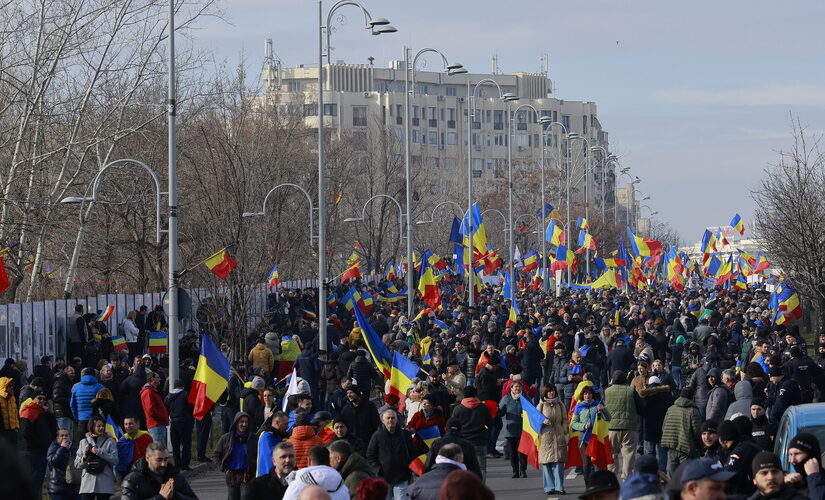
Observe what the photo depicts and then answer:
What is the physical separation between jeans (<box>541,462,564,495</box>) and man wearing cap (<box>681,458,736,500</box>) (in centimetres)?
997

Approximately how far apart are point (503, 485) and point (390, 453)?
4964 mm

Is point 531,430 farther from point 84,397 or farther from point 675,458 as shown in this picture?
point 84,397

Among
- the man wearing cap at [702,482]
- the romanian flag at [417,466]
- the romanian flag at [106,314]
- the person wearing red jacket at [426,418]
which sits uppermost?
the romanian flag at [106,314]

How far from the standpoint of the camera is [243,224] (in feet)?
108

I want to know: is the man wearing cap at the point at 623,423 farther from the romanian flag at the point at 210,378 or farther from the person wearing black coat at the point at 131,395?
the person wearing black coat at the point at 131,395

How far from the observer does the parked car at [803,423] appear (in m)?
9.82

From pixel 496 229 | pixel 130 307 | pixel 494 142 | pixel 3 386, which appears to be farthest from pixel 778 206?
pixel 494 142

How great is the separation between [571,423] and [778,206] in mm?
21363

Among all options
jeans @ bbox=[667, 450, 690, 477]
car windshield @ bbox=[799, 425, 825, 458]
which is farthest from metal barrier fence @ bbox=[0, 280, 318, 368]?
car windshield @ bbox=[799, 425, 825, 458]

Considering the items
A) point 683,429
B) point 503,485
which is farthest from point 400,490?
point 503,485

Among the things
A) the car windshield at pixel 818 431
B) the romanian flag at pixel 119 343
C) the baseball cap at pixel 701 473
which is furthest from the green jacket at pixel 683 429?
the romanian flag at pixel 119 343

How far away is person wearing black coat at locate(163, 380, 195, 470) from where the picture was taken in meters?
18.1

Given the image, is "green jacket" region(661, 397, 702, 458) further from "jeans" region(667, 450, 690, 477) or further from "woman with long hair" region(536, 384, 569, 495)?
"woman with long hair" region(536, 384, 569, 495)

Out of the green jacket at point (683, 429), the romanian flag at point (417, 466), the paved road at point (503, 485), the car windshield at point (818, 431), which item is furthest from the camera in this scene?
the paved road at point (503, 485)
